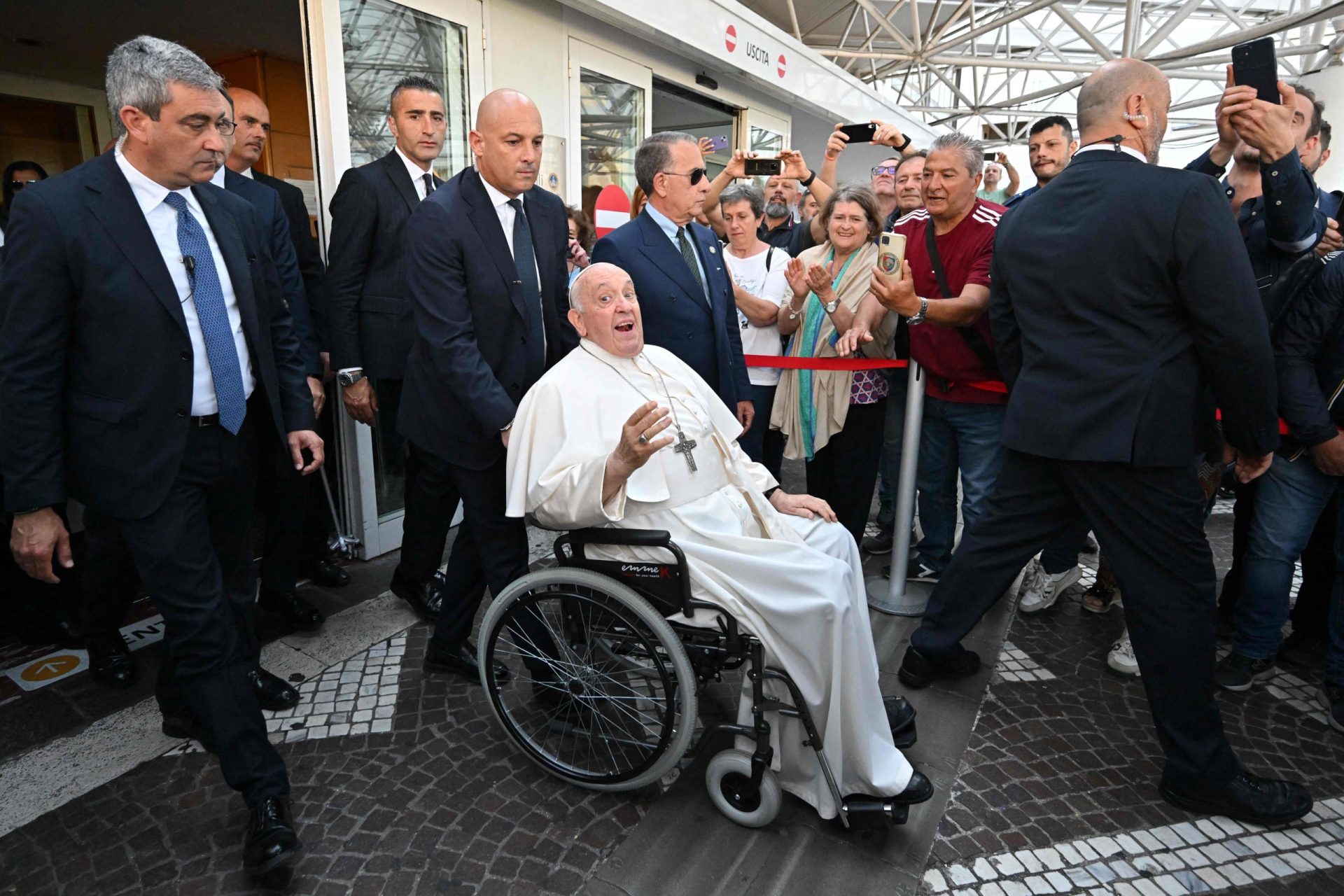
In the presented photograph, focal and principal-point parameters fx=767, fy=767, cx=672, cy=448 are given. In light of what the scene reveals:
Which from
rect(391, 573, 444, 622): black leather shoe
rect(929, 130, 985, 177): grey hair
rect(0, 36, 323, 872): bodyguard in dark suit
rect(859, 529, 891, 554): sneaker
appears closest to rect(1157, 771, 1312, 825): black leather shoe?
rect(859, 529, 891, 554): sneaker

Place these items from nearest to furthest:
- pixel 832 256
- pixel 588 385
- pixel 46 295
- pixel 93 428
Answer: pixel 46 295 < pixel 93 428 < pixel 588 385 < pixel 832 256

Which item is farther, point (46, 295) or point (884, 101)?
point (884, 101)

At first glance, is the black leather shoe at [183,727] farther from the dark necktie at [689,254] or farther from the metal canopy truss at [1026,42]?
the metal canopy truss at [1026,42]

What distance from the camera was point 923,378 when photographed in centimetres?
350

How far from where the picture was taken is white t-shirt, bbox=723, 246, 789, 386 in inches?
158

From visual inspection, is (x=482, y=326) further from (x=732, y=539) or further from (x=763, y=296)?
(x=763, y=296)

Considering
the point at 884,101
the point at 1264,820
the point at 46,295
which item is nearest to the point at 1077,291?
the point at 1264,820

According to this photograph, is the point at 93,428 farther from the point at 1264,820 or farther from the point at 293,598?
the point at 1264,820

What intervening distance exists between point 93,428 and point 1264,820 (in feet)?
11.6

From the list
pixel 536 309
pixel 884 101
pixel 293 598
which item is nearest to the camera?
pixel 536 309

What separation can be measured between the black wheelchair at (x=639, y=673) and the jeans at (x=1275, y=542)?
164cm

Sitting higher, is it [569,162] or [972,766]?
[569,162]

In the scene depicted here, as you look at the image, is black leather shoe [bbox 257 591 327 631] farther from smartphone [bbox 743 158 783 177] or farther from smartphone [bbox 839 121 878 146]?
smartphone [bbox 839 121 878 146]

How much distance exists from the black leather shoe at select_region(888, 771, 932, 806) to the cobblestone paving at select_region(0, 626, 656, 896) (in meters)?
0.77
